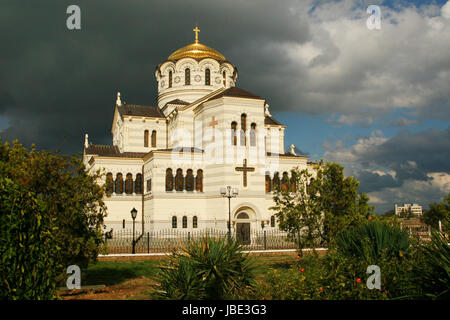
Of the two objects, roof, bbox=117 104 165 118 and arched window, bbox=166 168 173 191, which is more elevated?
roof, bbox=117 104 165 118

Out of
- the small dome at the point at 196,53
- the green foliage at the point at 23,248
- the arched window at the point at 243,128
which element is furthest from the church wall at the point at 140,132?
the green foliage at the point at 23,248

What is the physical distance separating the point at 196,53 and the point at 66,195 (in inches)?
1287

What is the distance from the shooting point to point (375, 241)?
10.8 meters

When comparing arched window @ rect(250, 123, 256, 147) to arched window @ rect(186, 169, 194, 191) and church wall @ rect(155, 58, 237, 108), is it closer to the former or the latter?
arched window @ rect(186, 169, 194, 191)

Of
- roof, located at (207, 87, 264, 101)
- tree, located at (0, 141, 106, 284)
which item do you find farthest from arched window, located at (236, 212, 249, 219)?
tree, located at (0, 141, 106, 284)

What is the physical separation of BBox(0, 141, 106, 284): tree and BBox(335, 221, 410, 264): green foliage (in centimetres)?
774

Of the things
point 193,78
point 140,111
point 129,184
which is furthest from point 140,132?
point 193,78

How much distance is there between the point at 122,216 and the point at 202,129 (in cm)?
1097

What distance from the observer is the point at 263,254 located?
23.0 meters

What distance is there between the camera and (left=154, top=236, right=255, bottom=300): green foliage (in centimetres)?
867

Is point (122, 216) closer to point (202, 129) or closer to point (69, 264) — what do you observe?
point (202, 129)

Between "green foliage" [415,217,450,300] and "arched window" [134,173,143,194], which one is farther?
"arched window" [134,173,143,194]
